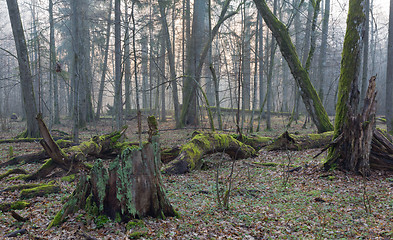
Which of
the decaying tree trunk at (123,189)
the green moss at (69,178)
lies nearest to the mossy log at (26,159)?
the green moss at (69,178)

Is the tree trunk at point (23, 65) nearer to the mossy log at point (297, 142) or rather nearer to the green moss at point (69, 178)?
the green moss at point (69, 178)

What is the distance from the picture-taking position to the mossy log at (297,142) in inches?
345

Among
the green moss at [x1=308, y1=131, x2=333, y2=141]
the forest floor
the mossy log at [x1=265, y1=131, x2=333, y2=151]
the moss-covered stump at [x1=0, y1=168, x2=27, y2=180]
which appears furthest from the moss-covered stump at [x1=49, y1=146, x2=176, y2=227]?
the green moss at [x1=308, y1=131, x2=333, y2=141]

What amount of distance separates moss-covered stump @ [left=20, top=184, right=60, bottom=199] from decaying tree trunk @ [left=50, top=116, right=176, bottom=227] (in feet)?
4.86

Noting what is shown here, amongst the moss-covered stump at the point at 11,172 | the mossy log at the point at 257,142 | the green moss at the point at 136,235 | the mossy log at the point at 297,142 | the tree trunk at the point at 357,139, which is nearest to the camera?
the green moss at the point at 136,235

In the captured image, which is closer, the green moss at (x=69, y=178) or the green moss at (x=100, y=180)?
the green moss at (x=100, y=180)

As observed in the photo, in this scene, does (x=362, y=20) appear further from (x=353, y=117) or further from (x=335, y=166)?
(x=335, y=166)

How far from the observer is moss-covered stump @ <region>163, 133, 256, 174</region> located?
22.4 ft

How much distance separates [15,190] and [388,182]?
25.2 ft

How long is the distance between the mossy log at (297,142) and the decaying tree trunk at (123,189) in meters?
6.08

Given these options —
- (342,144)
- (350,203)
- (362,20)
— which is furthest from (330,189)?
(362,20)

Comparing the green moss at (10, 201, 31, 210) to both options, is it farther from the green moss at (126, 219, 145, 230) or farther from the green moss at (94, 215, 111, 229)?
the green moss at (126, 219, 145, 230)

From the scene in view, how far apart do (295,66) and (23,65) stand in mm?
10675

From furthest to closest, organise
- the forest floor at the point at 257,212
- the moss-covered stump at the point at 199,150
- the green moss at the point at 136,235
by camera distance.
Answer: the moss-covered stump at the point at 199,150 < the forest floor at the point at 257,212 < the green moss at the point at 136,235
